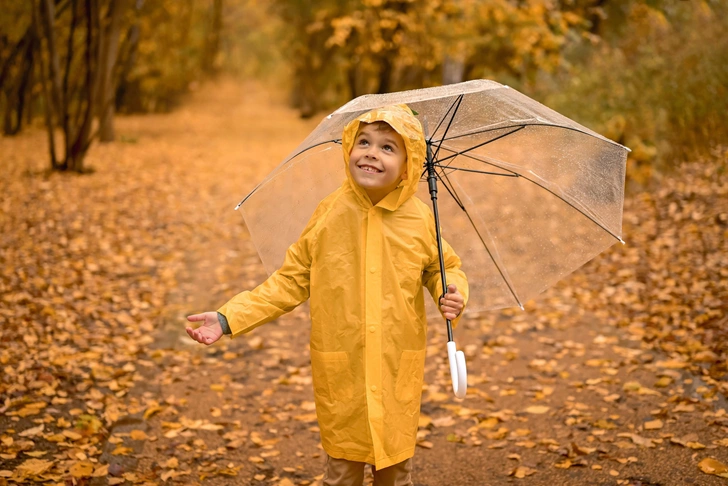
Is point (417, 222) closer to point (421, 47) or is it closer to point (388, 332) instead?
point (388, 332)

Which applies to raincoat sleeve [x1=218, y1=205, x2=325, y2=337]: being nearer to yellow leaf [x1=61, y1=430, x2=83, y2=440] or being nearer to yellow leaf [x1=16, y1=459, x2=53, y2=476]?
yellow leaf [x1=16, y1=459, x2=53, y2=476]

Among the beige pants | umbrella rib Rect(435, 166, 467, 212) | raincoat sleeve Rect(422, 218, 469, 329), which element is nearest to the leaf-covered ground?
the beige pants

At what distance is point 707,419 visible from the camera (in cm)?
387

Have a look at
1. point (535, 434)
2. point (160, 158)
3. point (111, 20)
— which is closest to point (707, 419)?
point (535, 434)

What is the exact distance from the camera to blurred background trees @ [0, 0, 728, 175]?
906 centimetres

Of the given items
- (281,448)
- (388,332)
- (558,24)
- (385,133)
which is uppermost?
(558,24)

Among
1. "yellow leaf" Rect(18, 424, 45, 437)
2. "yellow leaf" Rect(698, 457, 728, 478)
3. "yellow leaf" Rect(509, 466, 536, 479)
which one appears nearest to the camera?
"yellow leaf" Rect(698, 457, 728, 478)

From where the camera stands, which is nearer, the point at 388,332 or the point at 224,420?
the point at 388,332

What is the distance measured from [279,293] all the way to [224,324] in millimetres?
253

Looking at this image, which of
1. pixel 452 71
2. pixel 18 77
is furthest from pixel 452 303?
pixel 18 77

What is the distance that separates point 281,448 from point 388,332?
1.74 m

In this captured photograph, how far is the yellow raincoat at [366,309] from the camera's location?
251 cm

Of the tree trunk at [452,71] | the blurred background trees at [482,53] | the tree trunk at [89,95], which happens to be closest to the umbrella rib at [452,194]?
the blurred background trees at [482,53]

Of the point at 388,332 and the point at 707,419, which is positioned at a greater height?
the point at 388,332
